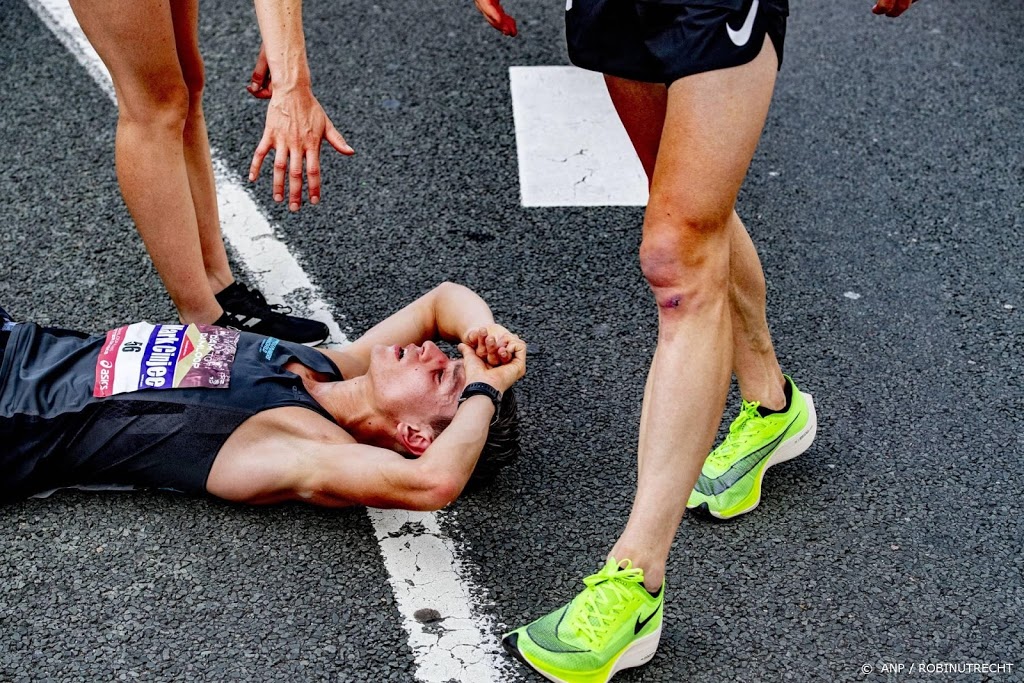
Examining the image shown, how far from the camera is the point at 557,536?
3.15m

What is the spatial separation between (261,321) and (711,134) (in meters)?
1.84

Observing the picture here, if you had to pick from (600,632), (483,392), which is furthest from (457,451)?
(600,632)

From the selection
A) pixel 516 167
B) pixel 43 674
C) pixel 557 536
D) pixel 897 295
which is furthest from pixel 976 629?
pixel 516 167

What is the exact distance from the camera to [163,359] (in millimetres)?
3168

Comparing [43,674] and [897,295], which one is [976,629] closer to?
[897,295]

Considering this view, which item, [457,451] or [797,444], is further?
[797,444]

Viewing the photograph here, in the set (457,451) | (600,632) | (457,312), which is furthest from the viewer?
(457,312)

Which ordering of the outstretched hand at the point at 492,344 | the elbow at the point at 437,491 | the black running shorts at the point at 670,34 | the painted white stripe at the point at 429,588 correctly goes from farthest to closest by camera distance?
the outstretched hand at the point at 492,344 → the elbow at the point at 437,491 → the painted white stripe at the point at 429,588 → the black running shorts at the point at 670,34

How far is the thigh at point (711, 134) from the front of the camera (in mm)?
2432

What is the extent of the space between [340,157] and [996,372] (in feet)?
8.59

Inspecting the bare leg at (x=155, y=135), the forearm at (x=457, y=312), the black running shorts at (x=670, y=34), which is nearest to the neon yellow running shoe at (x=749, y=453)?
the forearm at (x=457, y=312)

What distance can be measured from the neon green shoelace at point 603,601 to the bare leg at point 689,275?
0.13 ft

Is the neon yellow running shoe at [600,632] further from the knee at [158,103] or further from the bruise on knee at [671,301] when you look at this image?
the knee at [158,103]

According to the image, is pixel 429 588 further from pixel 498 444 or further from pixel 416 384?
pixel 416 384
